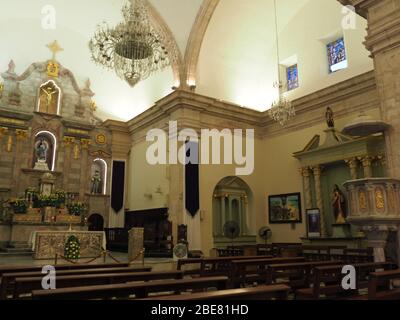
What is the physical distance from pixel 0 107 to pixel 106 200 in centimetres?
552

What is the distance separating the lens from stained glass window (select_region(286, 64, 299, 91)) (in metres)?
13.7

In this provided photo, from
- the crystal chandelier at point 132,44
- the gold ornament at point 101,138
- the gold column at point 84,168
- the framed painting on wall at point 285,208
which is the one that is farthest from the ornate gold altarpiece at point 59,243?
the framed painting on wall at point 285,208

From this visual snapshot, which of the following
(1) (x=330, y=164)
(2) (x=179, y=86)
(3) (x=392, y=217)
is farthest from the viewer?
(2) (x=179, y=86)

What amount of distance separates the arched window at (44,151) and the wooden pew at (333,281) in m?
12.5

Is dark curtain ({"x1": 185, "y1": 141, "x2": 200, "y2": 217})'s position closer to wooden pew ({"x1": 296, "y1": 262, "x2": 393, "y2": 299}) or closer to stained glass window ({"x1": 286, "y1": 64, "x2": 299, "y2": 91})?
stained glass window ({"x1": 286, "y1": 64, "x2": 299, "y2": 91})

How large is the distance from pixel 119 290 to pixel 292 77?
12444 mm

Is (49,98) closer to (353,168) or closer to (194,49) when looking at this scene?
(194,49)

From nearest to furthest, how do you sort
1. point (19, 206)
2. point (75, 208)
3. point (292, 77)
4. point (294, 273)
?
point (294, 273) < point (19, 206) < point (75, 208) < point (292, 77)

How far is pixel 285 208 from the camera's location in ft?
41.6

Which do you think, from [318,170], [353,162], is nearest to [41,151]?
[318,170]

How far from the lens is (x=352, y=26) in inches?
458

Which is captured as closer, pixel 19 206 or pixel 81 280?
pixel 81 280
